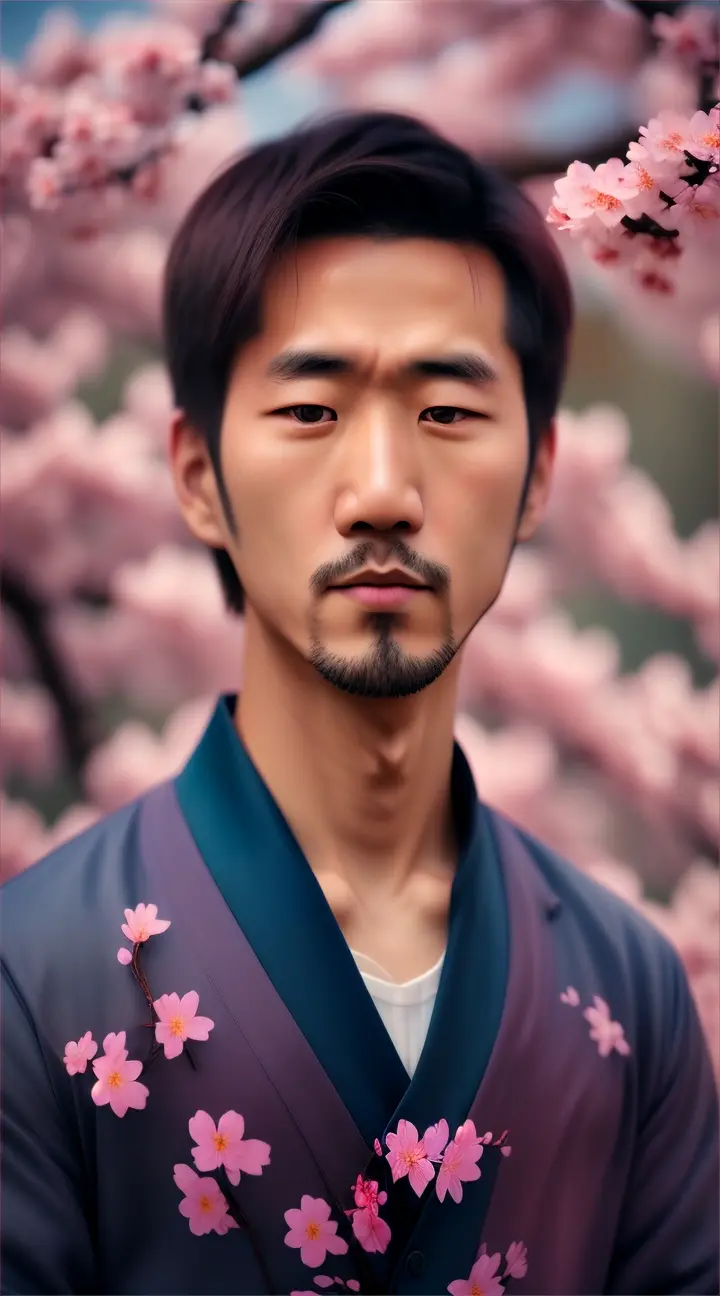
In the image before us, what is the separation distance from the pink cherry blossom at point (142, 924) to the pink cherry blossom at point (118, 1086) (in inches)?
4.7

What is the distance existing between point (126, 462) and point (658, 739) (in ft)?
2.96

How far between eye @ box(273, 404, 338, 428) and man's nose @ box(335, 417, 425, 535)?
37 mm

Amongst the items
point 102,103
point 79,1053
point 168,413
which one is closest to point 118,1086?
point 79,1053

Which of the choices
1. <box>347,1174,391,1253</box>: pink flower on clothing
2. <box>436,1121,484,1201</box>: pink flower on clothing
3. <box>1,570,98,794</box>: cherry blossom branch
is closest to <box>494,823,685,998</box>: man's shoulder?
<box>436,1121,484,1201</box>: pink flower on clothing

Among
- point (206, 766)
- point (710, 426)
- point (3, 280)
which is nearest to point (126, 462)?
point (3, 280)

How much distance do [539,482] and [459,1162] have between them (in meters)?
0.77

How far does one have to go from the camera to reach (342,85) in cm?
153

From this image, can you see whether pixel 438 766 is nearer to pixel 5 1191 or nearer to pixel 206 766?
pixel 206 766

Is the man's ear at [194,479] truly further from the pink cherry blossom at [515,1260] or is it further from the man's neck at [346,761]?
the pink cherry blossom at [515,1260]

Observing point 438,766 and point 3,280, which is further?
point 3,280

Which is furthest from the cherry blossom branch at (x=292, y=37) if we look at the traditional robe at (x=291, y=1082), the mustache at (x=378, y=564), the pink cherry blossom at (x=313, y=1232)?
the pink cherry blossom at (x=313, y=1232)

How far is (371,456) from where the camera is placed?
1.16 metres

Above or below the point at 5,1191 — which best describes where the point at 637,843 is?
below

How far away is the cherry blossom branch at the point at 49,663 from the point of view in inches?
66.9
